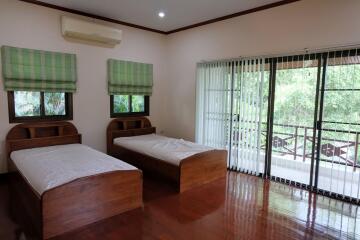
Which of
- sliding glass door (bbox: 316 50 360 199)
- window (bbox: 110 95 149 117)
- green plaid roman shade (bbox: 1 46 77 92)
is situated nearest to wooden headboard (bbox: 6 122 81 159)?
green plaid roman shade (bbox: 1 46 77 92)

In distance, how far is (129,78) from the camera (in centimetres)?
480

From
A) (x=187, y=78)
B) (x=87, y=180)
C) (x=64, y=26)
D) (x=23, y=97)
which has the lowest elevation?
(x=87, y=180)

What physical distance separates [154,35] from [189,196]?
11.5 feet

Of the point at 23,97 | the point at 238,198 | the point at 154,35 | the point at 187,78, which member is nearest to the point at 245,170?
the point at 238,198

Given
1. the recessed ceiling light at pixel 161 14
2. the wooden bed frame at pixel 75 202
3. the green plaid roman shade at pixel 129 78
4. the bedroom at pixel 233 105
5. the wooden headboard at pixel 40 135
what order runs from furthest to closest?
the green plaid roman shade at pixel 129 78 → the recessed ceiling light at pixel 161 14 → the wooden headboard at pixel 40 135 → the bedroom at pixel 233 105 → the wooden bed frame at pixel 75 202

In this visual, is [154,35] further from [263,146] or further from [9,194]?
[9,194]

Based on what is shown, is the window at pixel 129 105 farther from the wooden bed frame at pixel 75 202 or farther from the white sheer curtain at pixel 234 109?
the wooden bed frame at pixel 75 202

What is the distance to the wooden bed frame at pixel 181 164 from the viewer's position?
3350 millimetres

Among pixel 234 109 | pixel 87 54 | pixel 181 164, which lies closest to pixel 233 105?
pixel 234 109

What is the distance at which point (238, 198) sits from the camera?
3172mm

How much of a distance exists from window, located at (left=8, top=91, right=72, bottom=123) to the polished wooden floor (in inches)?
41.7

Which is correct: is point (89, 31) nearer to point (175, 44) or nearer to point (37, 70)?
point (37, 70)

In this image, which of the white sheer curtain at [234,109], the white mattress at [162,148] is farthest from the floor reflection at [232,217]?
the white sheer curtain at [234,109]

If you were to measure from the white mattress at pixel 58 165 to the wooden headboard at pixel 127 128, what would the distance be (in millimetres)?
949
